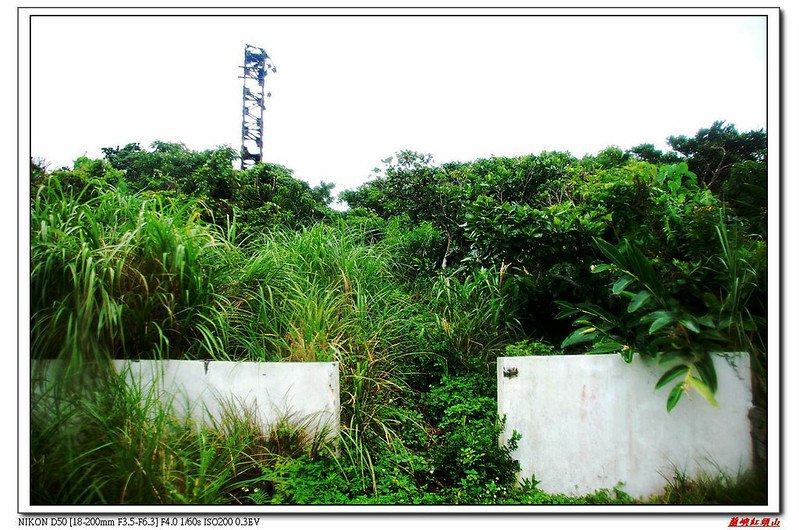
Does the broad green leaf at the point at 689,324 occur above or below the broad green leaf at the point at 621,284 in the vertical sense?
below

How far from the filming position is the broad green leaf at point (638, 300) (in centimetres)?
219

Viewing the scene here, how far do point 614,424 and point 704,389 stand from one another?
0.49 metres

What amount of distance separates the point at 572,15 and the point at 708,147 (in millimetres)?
1385

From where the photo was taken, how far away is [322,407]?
7.72 ft

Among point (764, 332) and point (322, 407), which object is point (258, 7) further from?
point (764, 332)

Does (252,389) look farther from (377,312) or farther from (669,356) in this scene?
(669,356)

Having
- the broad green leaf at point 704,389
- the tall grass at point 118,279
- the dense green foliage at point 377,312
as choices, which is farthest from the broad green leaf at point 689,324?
the tall grass at point 118,279

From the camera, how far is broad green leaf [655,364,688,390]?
2100 mm

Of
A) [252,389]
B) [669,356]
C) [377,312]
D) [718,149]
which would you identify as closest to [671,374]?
[669,356]

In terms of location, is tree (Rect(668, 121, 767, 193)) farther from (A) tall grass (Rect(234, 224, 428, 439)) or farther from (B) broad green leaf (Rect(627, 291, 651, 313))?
(A) tall grass (Rect(234, 224, 428, 439))

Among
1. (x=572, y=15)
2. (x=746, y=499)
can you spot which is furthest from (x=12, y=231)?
(x=746, y=499)

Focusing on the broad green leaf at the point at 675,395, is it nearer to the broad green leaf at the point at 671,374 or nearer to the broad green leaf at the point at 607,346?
the broad green leaf at the point at 671,374

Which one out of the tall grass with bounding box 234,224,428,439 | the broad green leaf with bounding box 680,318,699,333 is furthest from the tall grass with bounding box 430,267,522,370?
the broad green leaf with bounding box 680,318,699,333

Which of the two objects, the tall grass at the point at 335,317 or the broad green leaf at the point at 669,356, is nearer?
the broad green leaf at the point at 669,356
